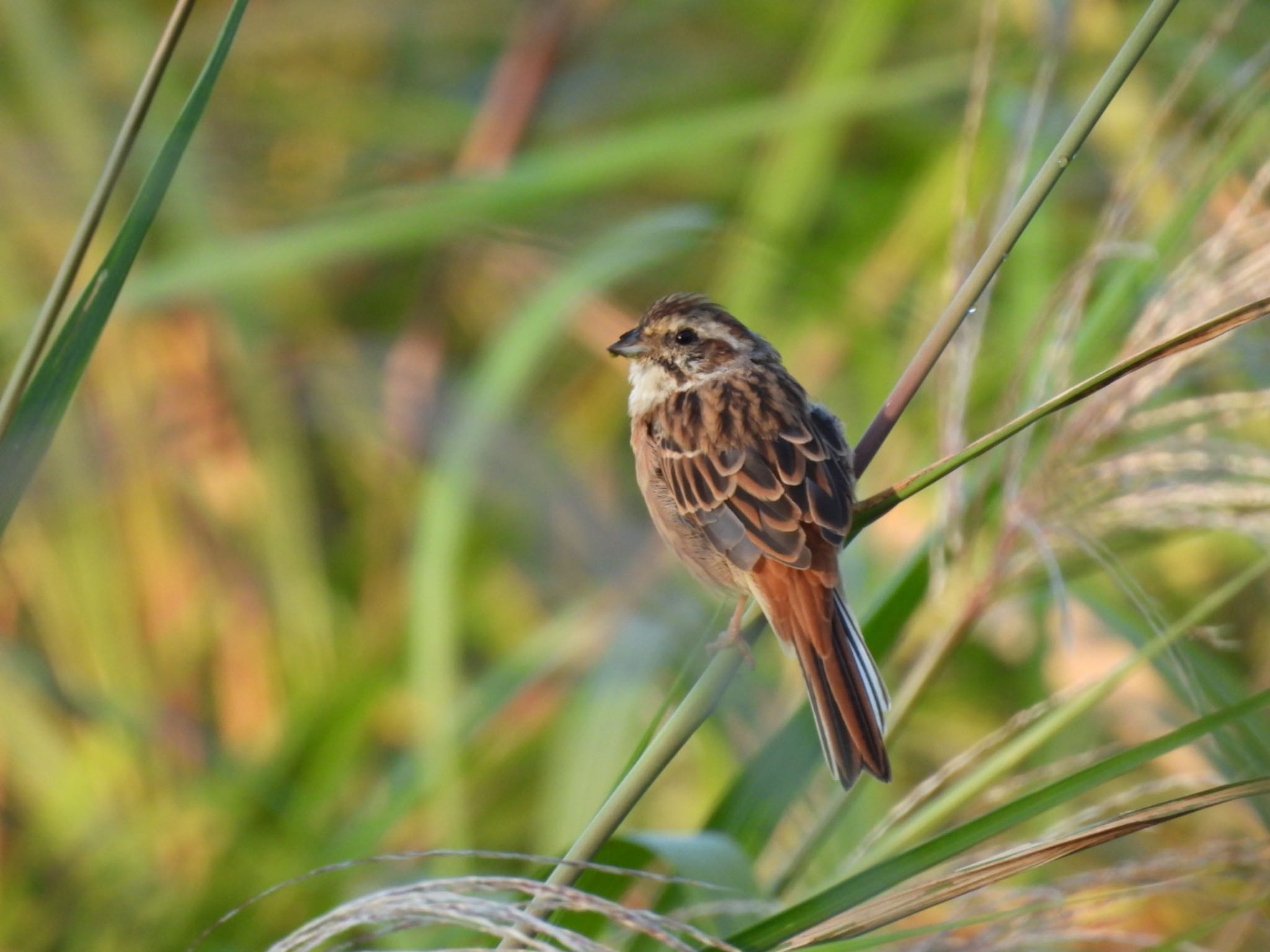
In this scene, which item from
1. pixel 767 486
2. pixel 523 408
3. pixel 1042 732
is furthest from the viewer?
pixel 523 408

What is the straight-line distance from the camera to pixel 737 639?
59.8 inches

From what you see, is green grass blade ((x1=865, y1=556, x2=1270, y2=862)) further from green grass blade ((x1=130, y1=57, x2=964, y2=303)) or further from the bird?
green grass blade ((x1=130, y1=57, x2=964, y2=303))

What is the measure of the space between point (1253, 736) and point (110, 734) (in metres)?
2.61

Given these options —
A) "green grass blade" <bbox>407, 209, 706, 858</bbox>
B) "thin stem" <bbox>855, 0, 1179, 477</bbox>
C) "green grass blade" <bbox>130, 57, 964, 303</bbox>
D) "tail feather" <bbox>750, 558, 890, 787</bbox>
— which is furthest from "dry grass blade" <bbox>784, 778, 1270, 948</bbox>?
"green grass blade" <bbox>130, 57, 964, 303</bbox>

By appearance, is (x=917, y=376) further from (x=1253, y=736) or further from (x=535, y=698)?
(x=535, y=698)

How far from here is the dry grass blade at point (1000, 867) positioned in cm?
111

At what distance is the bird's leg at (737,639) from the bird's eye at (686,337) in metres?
0.48

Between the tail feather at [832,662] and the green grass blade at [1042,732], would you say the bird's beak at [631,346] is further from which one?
the green grass blade at [1042,732]

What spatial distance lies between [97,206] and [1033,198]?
83 centimetres

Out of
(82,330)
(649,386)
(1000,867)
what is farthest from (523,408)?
(1000,867)

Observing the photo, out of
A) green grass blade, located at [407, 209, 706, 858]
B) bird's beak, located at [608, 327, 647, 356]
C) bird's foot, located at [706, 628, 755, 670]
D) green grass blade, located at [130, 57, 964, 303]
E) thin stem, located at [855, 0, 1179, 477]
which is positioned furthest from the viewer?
green grass blade, located at [130, 57, 964, 303]

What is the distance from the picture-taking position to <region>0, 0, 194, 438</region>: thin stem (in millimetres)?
Answer: 1122

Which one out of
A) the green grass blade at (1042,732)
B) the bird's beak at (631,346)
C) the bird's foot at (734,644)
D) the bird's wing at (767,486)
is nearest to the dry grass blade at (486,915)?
the bird's foot at (734,644)

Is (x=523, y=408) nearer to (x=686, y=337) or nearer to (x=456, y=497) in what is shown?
(x=456, y=497)
